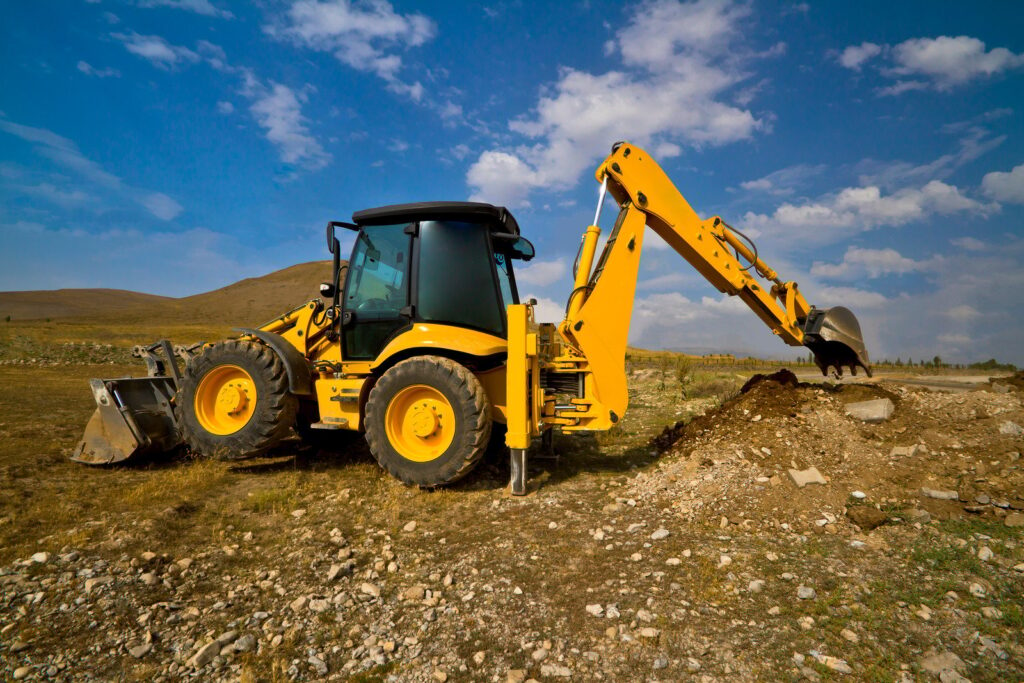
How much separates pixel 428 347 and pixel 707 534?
291cm

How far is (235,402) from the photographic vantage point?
543 centimetres

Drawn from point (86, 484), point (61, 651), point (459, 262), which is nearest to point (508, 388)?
point (459, 262)

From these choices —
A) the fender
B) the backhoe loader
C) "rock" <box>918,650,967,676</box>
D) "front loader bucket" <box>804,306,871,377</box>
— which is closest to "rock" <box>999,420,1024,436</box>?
"front loader bucket" <box>804,306,871,377</box>

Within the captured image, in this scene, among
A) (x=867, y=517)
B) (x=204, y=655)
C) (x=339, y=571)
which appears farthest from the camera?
(x=867, y=517)

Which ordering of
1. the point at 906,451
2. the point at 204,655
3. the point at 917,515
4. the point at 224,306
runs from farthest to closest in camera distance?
the point at 224,306, the point at 906,451, the point at 917,515, the point at 204,655

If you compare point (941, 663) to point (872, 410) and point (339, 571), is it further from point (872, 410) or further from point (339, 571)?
point (872, 410)

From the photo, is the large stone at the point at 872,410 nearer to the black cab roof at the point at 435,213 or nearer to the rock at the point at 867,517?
the rock at the point at 867,517

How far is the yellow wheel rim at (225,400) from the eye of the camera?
17.9 ft

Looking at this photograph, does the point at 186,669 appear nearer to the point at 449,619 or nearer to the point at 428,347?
the point at 449,619

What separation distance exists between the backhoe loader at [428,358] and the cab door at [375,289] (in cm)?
1

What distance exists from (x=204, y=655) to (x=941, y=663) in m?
3.46

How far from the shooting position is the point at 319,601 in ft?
10.0

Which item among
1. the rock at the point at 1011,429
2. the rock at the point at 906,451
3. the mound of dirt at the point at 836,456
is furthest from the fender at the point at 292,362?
the rock at the point at 1011,429

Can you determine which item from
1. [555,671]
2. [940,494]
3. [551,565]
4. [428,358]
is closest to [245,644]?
[555,671]
